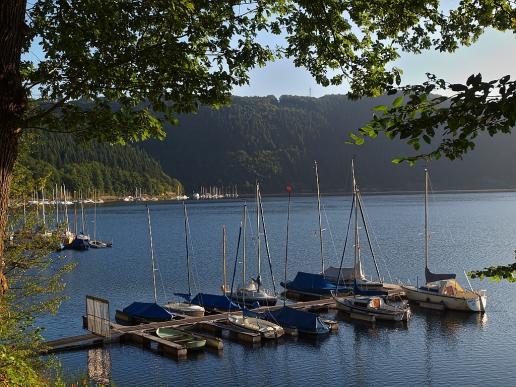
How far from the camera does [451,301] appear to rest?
147ft

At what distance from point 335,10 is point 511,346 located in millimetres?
33098

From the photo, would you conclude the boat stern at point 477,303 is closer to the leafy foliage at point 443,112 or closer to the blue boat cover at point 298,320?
the blue boat cover at point 298,320

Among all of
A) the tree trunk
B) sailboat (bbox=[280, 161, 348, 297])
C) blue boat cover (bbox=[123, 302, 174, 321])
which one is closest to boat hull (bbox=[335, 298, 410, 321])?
sailboat (bbox=[280, 161, 348, 297])

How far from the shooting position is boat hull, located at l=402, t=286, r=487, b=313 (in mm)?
44062

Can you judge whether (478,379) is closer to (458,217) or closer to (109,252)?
(109,252)

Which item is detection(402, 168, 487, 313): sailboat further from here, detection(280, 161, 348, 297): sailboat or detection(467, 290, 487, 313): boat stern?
detection(280, 161, 348, 297): sailboat

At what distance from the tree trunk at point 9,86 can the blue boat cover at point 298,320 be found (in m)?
31.2

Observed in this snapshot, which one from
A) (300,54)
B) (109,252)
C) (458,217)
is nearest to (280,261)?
(109,252)

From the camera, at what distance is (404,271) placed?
222 ft

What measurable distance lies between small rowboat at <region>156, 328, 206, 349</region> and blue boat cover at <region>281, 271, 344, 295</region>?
1583 cm

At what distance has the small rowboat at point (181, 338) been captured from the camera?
3356 cm

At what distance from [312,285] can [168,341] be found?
65.2ft

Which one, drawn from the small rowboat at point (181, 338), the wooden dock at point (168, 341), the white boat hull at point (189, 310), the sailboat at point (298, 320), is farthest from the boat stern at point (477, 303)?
the small rowboat at point (181, 338)

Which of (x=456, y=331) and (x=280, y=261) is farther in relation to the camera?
(x=280, y=261)
